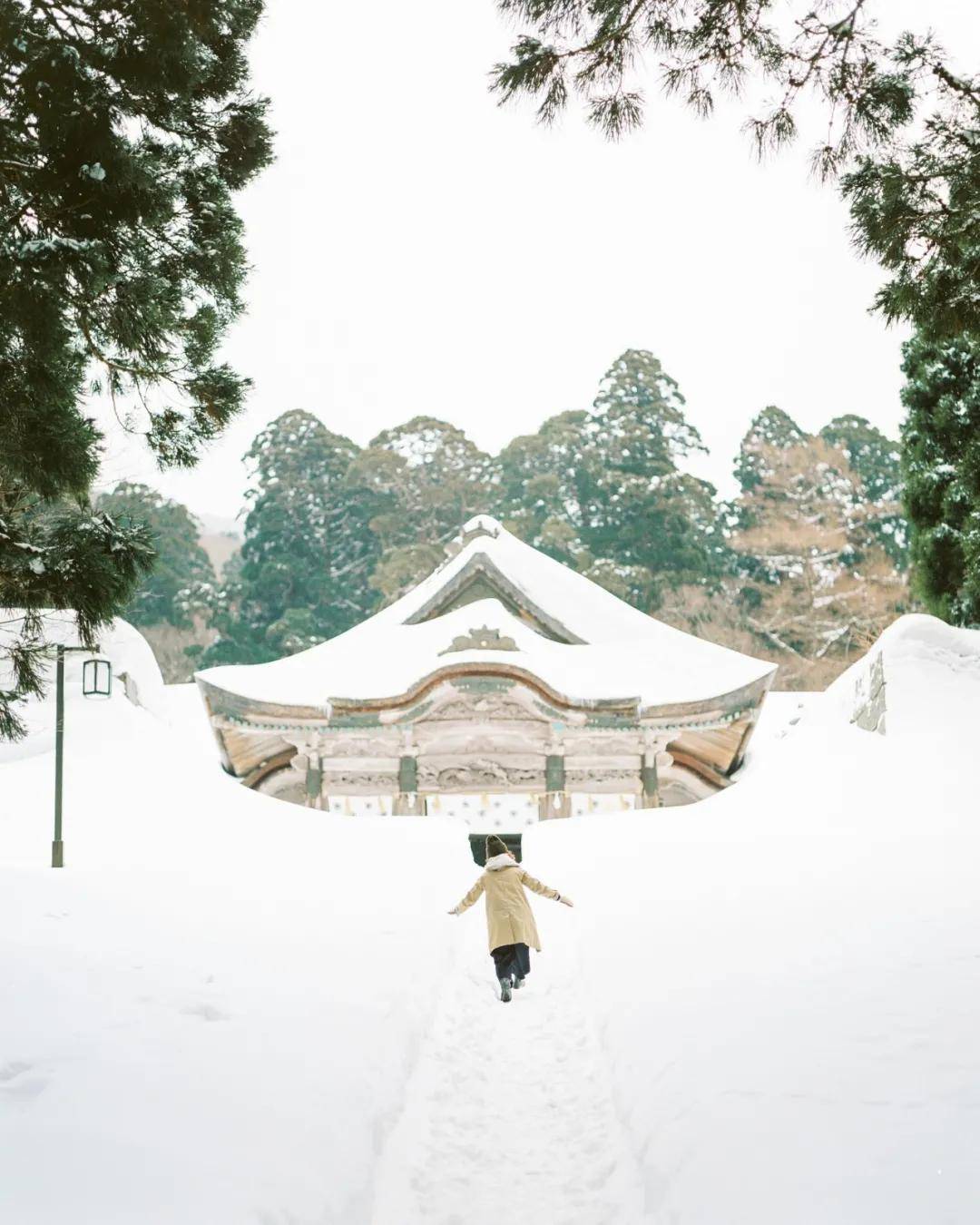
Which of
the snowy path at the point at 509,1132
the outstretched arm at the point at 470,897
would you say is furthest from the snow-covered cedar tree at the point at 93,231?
the outstretched arm at the point at 470,897

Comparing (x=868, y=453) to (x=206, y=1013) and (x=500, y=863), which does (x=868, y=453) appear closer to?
(x=500, y=863)

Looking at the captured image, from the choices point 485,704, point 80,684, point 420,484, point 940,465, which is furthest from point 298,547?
point 940,465

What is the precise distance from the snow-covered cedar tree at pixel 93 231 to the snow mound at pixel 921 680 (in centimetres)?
922

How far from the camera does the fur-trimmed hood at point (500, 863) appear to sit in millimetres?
6949

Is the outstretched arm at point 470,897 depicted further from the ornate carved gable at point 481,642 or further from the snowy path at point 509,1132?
the ornate carved gable at point 481,642

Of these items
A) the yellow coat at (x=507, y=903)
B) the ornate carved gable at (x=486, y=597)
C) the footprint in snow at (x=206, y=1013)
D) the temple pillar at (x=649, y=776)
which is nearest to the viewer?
the footprint in snow at (x=206, y=1013)

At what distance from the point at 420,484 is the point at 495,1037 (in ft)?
105

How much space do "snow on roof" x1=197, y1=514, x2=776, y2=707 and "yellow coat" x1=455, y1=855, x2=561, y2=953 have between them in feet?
21.8

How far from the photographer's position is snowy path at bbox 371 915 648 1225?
3672 mm

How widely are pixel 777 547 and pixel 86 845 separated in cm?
2447

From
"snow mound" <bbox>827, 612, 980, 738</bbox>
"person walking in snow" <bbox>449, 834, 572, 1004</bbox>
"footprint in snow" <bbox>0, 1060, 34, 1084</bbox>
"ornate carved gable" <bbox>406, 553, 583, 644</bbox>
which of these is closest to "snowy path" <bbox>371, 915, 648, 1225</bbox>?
"person walking in snow" <bbox>449, 834, 572, 1004</bbox>

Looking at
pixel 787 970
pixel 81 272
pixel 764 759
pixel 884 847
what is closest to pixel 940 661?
pixel 764 759

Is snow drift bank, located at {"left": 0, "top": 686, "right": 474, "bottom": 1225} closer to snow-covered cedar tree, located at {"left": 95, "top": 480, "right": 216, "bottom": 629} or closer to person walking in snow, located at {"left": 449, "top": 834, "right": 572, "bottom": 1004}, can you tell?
person walking in snow, located at {"left": 449, "top": 834, "right": 572, "bottom": 1004}

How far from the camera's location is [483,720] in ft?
46.4
